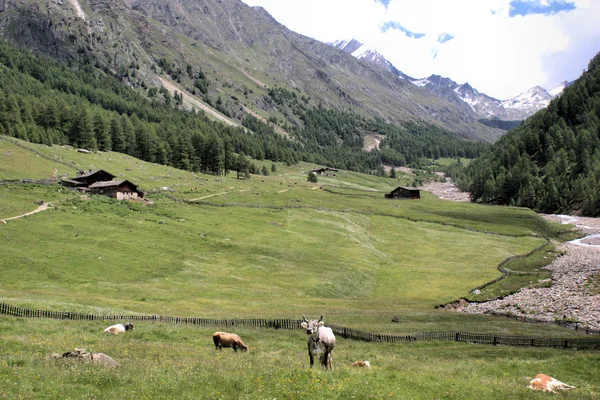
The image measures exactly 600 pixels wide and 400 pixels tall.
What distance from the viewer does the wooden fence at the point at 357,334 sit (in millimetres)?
36500

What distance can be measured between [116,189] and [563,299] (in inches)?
3803

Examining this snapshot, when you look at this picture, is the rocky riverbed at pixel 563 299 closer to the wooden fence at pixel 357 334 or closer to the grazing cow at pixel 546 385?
the wooden fence at pixel 357 334

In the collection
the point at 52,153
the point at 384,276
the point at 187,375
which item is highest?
the point at 52,153

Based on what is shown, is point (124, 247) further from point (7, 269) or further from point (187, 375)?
point (187, 375)

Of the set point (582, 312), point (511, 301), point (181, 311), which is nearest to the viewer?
point (181, 311)

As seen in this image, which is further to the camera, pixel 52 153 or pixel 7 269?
pixel 52 153

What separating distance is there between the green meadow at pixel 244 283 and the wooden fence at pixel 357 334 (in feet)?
5.59

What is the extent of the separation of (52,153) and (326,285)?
380ft

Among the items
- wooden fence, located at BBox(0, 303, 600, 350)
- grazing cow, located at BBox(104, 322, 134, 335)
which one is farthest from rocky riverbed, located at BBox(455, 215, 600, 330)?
grazing cow, located at BBox(104, 322, 134, 335)

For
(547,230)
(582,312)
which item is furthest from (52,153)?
(547,230)

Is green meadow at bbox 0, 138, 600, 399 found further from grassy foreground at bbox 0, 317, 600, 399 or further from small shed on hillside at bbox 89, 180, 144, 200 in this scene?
small shed on hillside at bbox 89, 180, 144, 200

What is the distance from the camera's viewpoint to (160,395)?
16.5 meters

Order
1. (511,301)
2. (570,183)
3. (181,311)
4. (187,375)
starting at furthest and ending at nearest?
(570,183), (511,301), (181,311), (187,375)

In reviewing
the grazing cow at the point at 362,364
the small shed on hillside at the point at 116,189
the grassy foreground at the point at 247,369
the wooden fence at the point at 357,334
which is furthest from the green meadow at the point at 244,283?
the small shed on hillside at the point at 116,189
